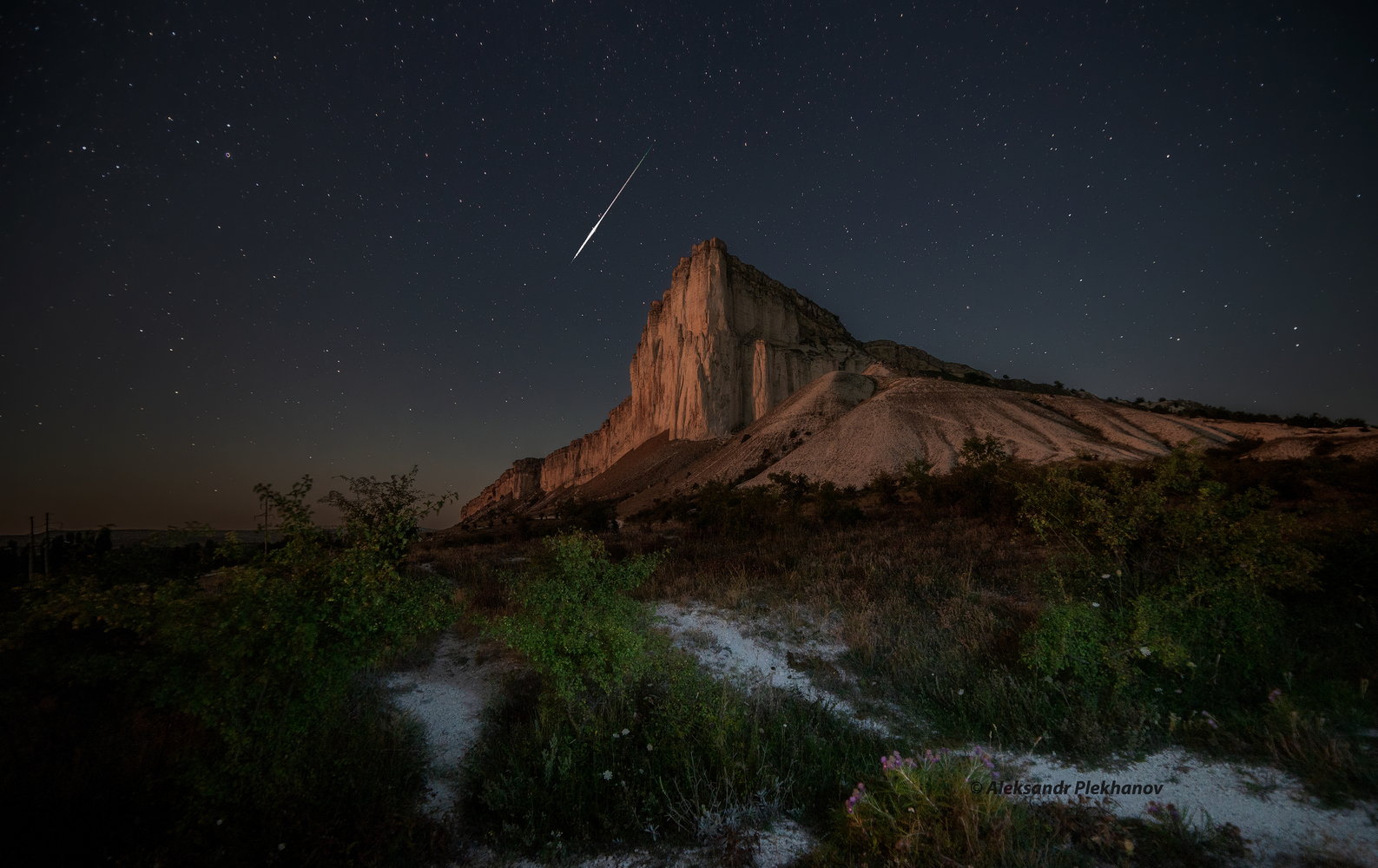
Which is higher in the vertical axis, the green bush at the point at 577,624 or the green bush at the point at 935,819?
the green bush at the point at 577,624

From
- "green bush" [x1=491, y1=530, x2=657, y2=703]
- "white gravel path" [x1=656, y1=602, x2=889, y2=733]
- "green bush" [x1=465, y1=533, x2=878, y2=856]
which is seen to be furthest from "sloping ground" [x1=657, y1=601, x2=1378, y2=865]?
"green bush" [x1=491, y1=530, x2=657, y2=703]

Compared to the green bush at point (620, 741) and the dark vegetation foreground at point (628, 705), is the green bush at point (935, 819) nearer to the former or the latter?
the dark vegetation foreground at point (628, 705)

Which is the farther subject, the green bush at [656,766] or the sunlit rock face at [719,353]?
the sunlit rock face at [719,353]

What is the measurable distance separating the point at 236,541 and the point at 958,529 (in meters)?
16.2

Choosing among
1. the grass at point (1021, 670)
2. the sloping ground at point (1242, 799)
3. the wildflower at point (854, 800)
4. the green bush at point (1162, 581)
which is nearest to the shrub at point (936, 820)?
the wildflower at point (854, 800)

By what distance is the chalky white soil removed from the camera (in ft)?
10.5

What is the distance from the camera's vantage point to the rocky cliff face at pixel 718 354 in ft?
262

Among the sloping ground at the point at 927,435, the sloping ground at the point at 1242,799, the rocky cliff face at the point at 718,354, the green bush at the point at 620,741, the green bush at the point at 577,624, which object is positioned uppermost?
the rocky cliff face at the point at 718,354

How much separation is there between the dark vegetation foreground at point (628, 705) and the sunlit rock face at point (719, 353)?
71372 mm

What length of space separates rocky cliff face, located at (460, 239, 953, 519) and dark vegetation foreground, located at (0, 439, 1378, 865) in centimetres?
7125

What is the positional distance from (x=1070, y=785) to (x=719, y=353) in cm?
7834

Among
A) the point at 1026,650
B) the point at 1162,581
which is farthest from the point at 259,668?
the point at 1162,581

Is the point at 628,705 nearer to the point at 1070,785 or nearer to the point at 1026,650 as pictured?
the point at 1070,785

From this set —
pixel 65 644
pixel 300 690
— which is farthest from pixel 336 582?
pixel 65 644
